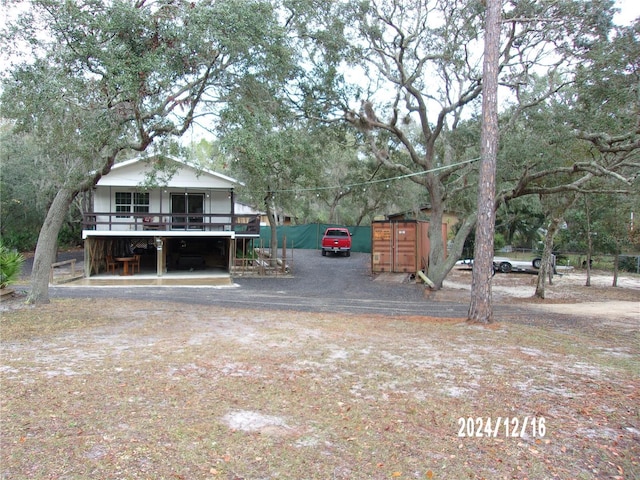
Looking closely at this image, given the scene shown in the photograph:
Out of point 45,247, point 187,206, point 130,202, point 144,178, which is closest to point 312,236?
point 187,206

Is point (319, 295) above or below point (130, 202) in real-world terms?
below

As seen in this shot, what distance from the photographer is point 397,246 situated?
67.7 ft

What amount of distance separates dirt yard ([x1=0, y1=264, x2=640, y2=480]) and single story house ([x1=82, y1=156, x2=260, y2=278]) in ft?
40.6

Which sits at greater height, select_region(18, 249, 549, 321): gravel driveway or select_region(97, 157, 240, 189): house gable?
select_region(97, 157, 240, 189): house gable

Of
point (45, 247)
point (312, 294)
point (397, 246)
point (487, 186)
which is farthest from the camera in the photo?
point (397, 246)

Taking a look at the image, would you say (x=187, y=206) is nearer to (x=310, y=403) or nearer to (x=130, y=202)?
(x=130, y=202)

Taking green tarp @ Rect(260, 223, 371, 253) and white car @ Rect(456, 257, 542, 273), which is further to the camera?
green tarp @ Rect(260, 223, 371, 253)

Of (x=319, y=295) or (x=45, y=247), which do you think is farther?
(x=319, y=295)

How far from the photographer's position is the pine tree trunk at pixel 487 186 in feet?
30.6

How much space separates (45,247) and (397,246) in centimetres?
1415

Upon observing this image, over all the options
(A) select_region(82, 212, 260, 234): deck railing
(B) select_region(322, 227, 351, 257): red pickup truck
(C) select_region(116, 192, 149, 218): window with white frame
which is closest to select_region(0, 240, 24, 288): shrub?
(A) select_region(82, 212, 260, 234): deck railing

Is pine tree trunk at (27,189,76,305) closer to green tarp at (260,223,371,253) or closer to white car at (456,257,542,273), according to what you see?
white car at (456,257,542,273)

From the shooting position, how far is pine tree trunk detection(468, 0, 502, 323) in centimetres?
933
